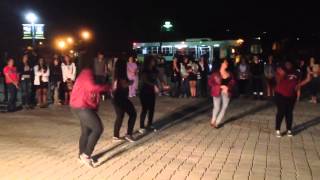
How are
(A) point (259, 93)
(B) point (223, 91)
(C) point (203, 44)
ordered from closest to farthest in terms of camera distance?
1. (B) point (223, 91)
2. (A) point (259, 93)
3. (C) point (203, 44)

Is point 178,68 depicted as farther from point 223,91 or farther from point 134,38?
point 134,38

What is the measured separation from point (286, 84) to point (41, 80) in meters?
8.13

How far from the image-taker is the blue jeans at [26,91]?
15992 mm

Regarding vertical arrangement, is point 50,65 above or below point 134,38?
below

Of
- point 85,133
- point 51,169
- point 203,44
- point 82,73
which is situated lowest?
point 51,169

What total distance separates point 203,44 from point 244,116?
29.0 meters

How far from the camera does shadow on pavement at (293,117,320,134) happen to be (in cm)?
1191

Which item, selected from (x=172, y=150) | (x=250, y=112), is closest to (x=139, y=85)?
(x=172, y=150)

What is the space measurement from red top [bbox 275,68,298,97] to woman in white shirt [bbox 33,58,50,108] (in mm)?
7841

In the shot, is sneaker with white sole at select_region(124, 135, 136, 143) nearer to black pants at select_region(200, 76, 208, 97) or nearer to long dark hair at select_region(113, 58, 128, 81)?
long dark hair at select_region(113, 58, 128, 81)

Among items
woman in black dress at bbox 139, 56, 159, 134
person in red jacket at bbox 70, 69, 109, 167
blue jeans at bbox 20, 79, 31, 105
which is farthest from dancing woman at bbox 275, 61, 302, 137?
blue jeans at bbox 20, 79, 31, 105

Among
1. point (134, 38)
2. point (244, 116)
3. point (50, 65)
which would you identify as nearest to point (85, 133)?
point (244, 116)

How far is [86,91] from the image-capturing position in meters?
8.03

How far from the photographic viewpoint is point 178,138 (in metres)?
10.8
